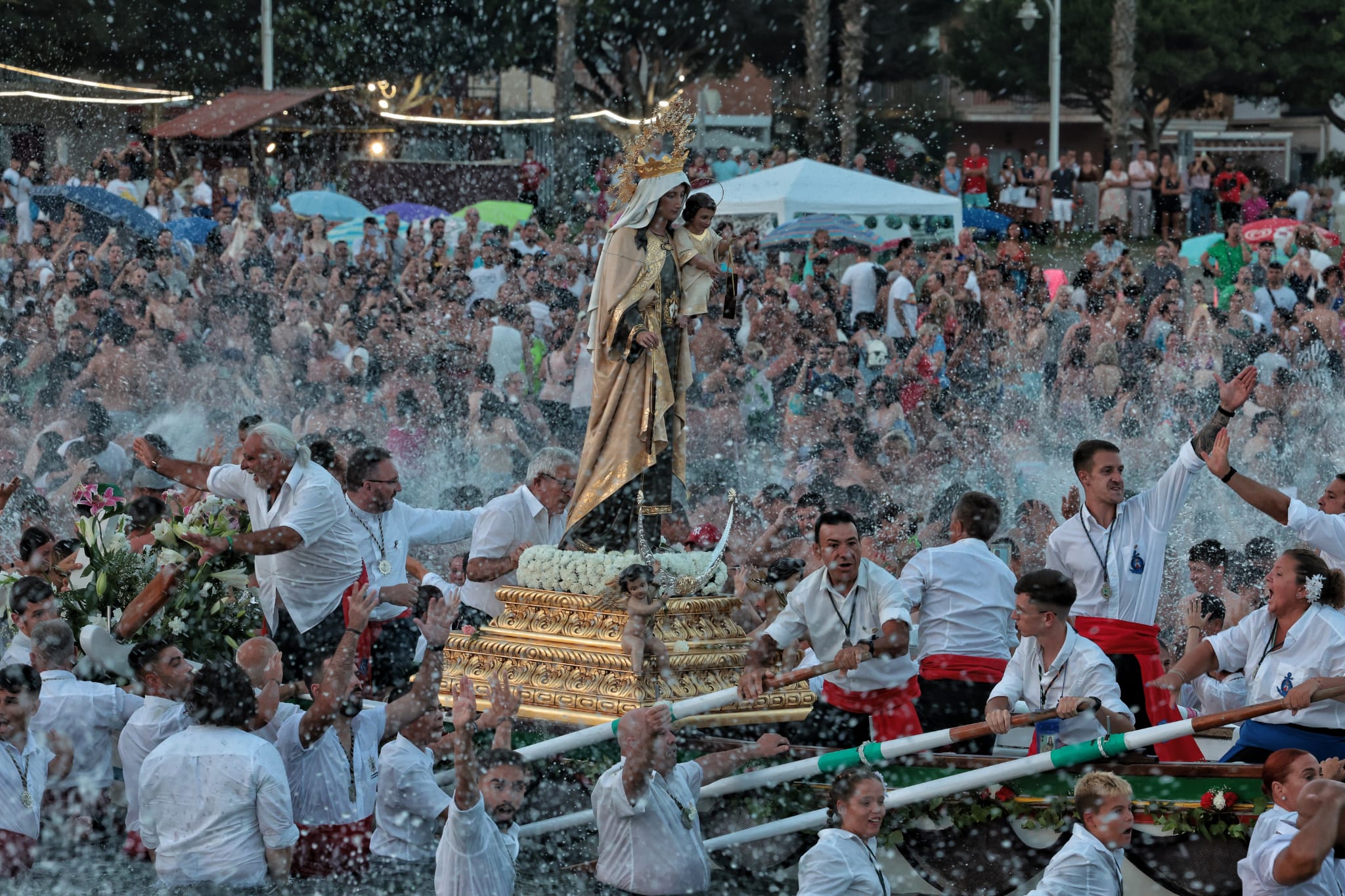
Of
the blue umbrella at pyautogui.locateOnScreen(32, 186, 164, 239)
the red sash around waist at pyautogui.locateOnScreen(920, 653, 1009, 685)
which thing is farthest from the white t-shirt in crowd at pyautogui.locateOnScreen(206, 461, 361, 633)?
the blue umbrella at pyautogui.locateOnScreen(32, 186, 164, 239)

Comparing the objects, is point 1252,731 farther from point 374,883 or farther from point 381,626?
point 381,626

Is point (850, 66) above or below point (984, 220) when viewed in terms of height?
above

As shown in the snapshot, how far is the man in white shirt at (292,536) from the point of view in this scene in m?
7.95

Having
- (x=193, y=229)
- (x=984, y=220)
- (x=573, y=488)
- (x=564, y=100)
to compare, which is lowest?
(x=573, y=488)

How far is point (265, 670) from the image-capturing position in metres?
7.21

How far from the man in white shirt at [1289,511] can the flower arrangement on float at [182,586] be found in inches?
171

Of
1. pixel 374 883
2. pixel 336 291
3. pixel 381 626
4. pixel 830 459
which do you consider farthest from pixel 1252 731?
pixel 336 291

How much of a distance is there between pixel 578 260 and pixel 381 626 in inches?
391

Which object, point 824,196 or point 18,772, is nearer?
point 18,772

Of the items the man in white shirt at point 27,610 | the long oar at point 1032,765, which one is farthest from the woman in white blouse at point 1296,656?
the man in white shirt at point 27,610

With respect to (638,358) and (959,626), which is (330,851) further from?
(959,626)

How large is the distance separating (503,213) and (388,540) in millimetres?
15332

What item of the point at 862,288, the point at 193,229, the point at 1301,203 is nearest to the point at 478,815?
the point at 862,288

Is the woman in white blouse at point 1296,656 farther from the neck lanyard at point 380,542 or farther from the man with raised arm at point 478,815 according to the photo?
the neck lanyard at point 380,542
